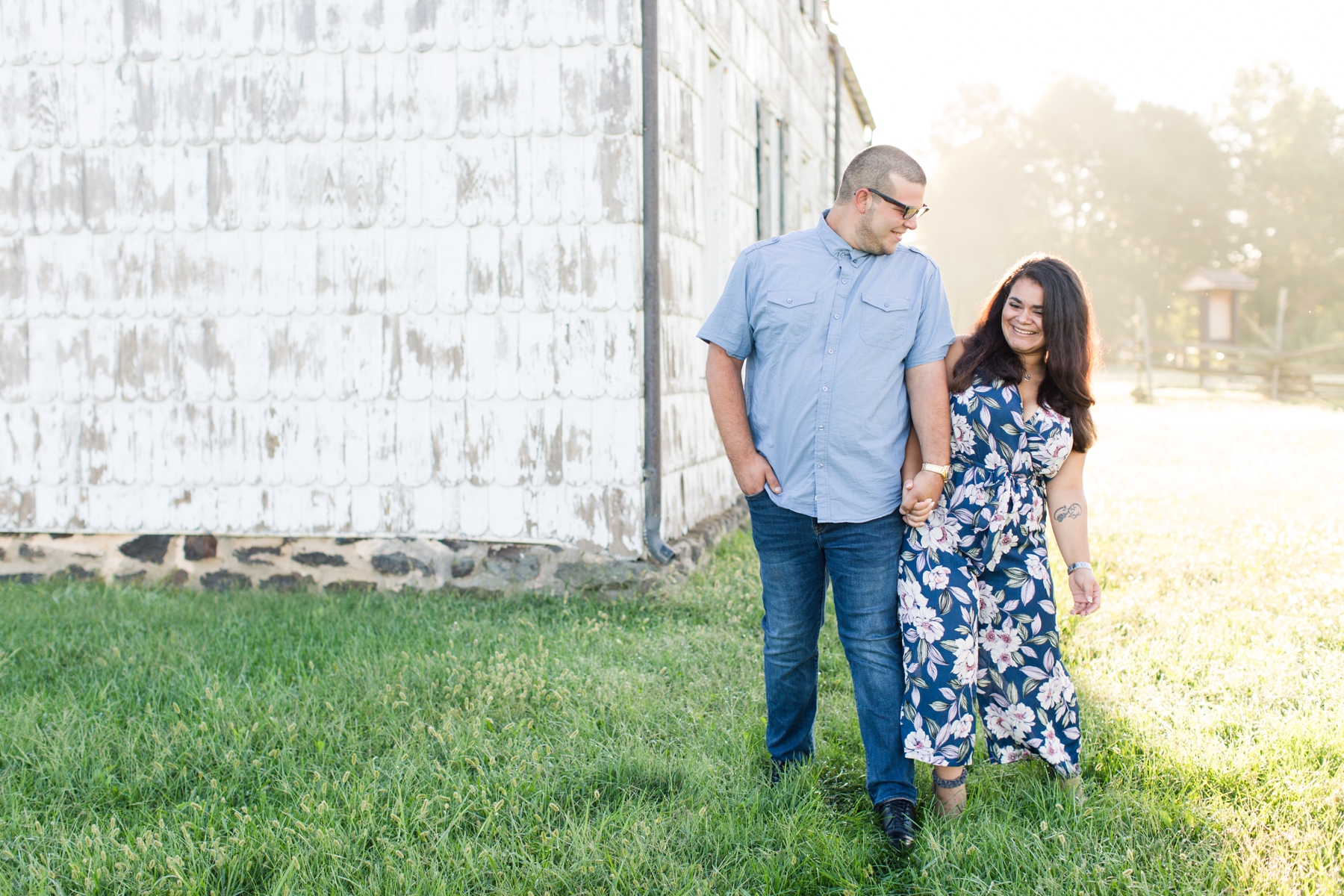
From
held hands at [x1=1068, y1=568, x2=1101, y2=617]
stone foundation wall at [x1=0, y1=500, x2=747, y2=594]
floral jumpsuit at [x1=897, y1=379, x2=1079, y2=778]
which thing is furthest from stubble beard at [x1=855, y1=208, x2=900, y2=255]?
stone foundation wall at [x1=0, y1=500, x2=747, y2=594]

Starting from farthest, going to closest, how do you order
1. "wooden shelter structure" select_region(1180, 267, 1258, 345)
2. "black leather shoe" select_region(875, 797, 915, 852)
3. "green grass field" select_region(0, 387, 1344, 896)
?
"wooden shelter structure" select_region(1180, 267, 1258, 345), "black leather shoe" select_region(875, 797, 915, 852), "green grass field" select_region(0, 387, 1344, 896)

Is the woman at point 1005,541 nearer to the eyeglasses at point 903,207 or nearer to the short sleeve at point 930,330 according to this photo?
the short sleeve at point 930,330

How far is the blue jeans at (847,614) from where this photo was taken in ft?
9.55

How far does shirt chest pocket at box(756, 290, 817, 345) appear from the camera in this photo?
2891 mm

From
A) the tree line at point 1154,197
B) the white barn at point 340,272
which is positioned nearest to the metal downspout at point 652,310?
the white barn at point 340,272

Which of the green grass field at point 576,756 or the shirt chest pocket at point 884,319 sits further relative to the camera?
the shirt chest pocket at point 884,319

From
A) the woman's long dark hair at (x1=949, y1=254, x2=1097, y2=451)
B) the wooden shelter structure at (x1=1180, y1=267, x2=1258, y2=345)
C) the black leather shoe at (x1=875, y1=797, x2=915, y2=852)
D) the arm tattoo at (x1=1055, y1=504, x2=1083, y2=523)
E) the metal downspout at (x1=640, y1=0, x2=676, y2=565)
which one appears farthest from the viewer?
the wooden shelter structure at (x1=1180, y1=267, x2=1258, y2=345)

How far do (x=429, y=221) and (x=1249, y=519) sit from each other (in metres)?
6.09

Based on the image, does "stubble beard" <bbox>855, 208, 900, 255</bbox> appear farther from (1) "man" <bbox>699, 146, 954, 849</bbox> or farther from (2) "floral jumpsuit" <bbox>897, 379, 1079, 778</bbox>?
(2) "floral jumpsuit" <bbox>897, 379, 1079, 778</bbox>

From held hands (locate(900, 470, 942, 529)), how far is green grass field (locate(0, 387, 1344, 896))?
0.86 metres

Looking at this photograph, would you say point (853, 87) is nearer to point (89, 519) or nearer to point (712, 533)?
point (712, 533)

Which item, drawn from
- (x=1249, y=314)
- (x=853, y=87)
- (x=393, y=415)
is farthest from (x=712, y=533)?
(x=1249, y=314)

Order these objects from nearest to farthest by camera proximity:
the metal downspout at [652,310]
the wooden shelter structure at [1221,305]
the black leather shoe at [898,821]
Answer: the black leather shoe at [898,821]
the metal downspout at [652,310]
the wooden shelter structure at [1221,305]

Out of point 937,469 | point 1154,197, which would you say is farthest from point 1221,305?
point 937,469
